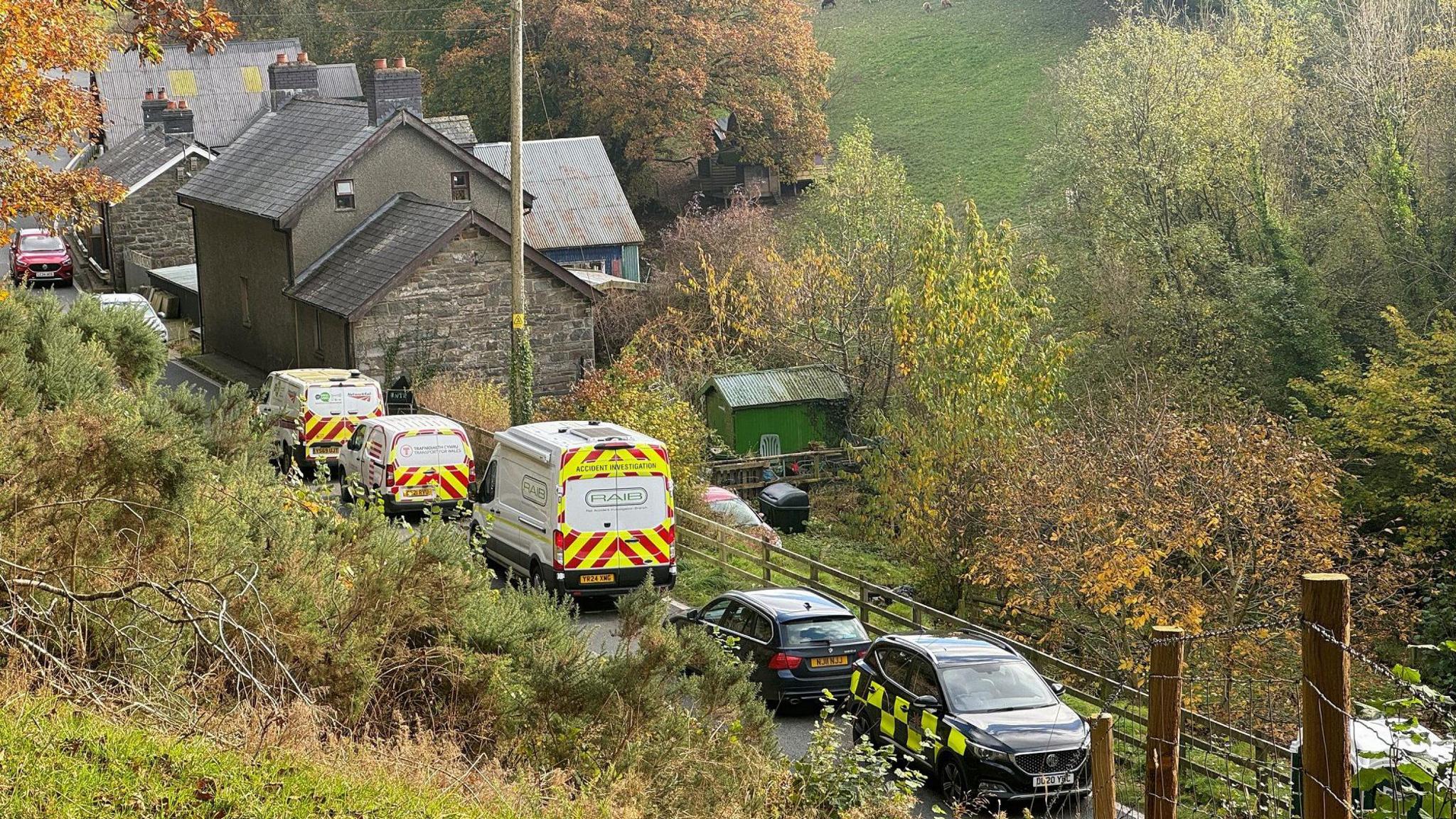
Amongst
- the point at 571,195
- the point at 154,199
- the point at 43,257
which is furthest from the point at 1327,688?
the point at 154,199

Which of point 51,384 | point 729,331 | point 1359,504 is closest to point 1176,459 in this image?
point 1359,504

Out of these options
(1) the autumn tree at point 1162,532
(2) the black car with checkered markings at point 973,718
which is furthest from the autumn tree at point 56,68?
(1) the autumn tree at point 1162,532

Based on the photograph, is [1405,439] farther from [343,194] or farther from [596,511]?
[343,194]

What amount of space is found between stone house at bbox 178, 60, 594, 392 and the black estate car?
1892cm

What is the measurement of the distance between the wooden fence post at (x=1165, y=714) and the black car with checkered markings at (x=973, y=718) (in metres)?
5.78

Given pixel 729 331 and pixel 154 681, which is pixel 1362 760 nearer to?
pixel 154 681

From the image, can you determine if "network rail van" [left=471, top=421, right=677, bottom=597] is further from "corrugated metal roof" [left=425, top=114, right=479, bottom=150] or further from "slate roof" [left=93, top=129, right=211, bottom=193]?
"slate roof" [left=93, top=129, right=211, bottom=193]

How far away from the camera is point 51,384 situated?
1238 cm

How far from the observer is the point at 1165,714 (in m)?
6.21

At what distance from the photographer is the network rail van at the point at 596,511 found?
1930cm

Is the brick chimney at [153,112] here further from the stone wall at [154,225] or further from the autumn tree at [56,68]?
the autumn tree at [56,68]

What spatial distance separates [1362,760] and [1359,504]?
1955 centimetres

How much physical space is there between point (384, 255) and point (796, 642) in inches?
845

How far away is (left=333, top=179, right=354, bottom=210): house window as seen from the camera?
35875 mm
